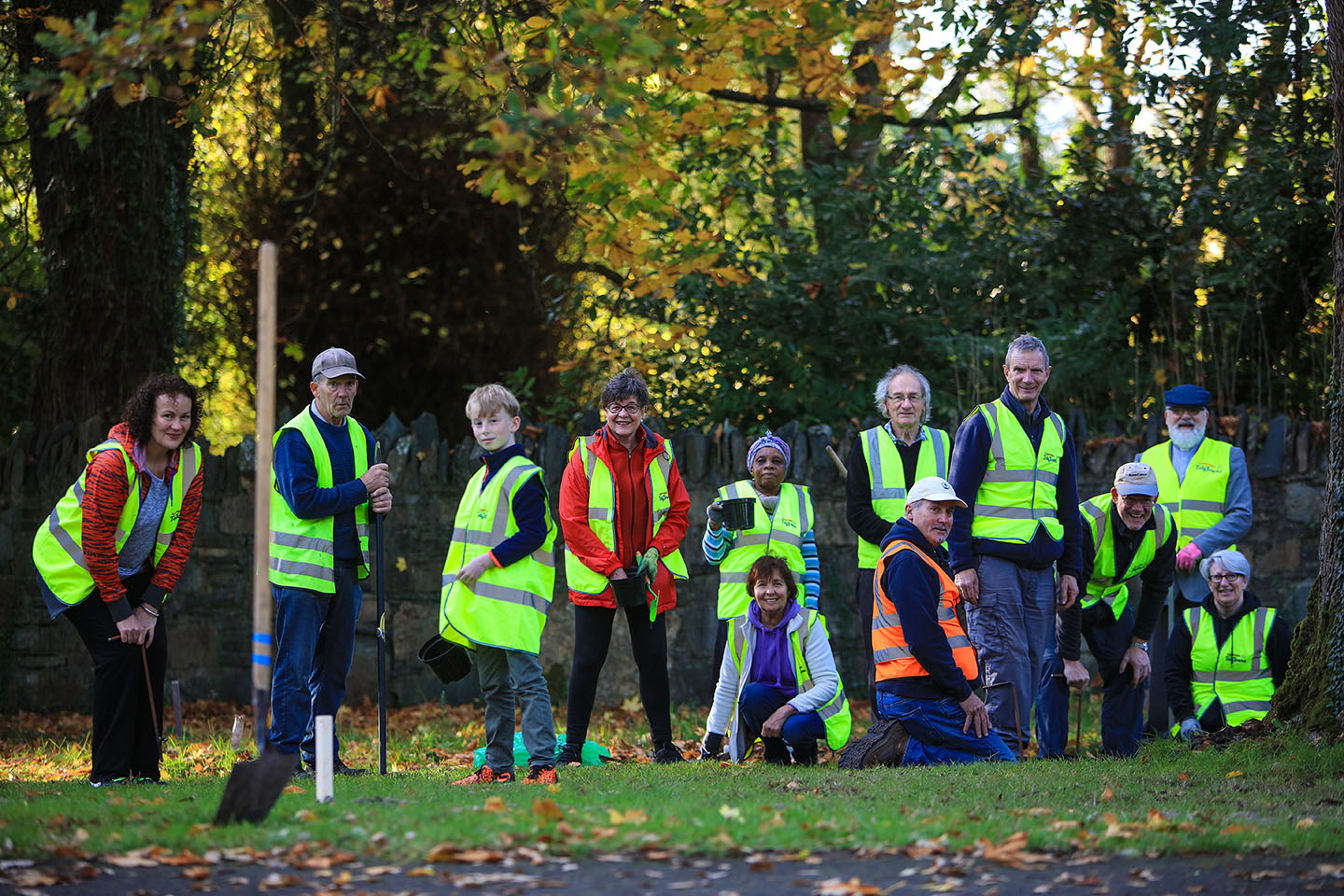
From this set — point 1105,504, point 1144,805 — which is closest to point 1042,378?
point 1105,504

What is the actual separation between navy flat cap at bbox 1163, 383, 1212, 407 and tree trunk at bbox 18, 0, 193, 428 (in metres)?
7.45

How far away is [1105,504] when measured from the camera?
8023 mm

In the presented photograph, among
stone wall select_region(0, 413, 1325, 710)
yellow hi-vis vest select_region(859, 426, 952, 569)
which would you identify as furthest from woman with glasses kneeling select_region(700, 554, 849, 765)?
stone wall select_region(0, 413, 1325, 710)

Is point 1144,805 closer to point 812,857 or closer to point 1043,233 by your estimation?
point 812,857

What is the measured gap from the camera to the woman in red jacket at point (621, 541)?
7488mm

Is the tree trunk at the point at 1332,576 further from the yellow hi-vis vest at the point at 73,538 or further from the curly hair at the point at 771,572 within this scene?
the yellow hi-vis vest at the point at 73,538

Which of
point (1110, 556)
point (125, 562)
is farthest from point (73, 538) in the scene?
point (1110, 556)

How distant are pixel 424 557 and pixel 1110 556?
481 cm

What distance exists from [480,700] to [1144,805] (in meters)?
5.62

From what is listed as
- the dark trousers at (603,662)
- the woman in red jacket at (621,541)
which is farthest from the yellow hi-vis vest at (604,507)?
the dark trousers at (603,662)

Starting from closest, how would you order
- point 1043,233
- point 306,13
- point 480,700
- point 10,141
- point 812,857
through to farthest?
point 812,857
point 480,700
point 10,141
point 1043,233
point 306,13

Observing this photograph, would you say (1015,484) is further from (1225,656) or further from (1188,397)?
(1188,397)

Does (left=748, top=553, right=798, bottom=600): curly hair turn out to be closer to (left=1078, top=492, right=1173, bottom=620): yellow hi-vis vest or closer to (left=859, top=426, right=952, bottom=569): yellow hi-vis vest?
(left=859, top=426, right=952, bottom=569): yellow hi-vis vest

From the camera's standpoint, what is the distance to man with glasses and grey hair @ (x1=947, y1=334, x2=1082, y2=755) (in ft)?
23.7
